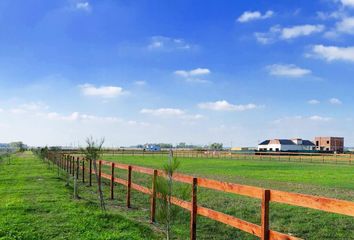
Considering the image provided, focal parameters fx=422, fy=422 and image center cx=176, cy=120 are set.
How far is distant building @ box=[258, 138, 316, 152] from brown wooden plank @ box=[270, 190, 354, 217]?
12631 centimetres

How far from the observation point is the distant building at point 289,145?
131m

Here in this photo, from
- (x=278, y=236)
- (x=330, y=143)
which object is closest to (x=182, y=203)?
(x=278, y=236)

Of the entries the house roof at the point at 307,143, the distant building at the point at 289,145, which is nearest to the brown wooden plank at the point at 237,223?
the distant building at the point at 289,145

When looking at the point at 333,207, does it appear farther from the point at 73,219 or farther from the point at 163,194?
the point at 73,219

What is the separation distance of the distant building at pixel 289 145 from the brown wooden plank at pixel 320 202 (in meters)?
126

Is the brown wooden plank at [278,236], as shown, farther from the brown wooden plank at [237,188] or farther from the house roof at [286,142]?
the house roof at [286,142]

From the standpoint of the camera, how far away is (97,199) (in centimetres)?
1366

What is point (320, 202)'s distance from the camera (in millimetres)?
4918

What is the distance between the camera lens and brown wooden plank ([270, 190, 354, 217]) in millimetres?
4523

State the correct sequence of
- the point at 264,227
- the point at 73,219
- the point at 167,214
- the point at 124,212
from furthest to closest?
1. the point at 124,212
2. the point at 73,219
3. the point at 167,214
4. the point at 264,227

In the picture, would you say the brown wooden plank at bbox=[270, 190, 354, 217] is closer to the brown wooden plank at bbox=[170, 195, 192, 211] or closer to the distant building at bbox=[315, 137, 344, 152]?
the brown wooden plank at bbox=[170, 195, 192, 211]

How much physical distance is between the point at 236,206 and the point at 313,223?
8.60ft

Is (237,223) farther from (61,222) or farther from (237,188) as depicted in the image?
(61,222)

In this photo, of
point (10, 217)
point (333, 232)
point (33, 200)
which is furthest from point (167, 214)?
point (33, 200)
